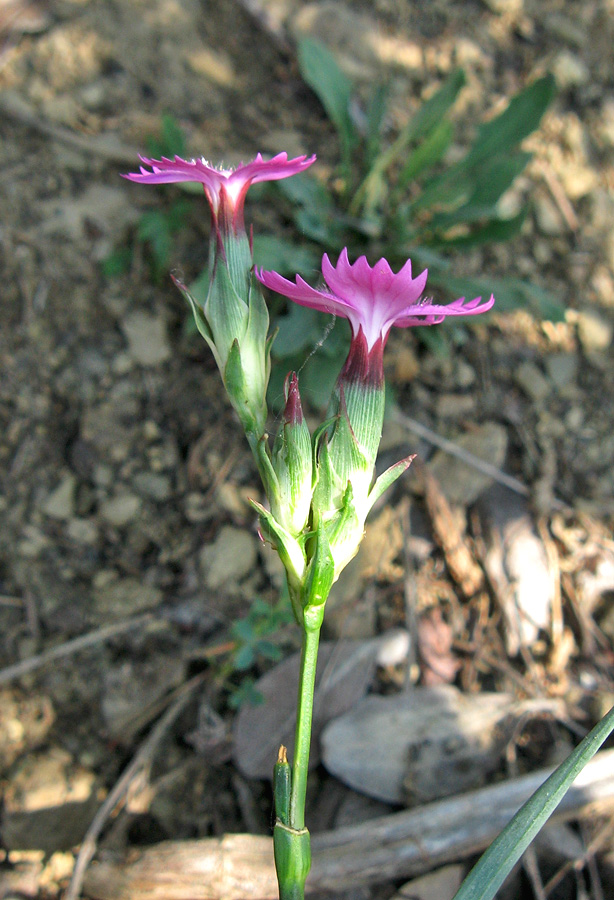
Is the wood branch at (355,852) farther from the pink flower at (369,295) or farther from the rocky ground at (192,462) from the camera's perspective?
the pink flower at (369,295)

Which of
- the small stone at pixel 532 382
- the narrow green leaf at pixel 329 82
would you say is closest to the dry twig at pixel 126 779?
the small stone at pixel 532 382

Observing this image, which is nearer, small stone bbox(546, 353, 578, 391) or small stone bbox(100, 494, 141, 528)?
small stone bbox(100, 494, 141, 528)

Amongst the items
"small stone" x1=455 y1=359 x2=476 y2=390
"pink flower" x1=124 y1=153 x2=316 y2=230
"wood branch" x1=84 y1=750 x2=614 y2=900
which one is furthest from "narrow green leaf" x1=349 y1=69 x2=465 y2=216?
"wood branch" x1=84 y1=750 x2=614 y2=900

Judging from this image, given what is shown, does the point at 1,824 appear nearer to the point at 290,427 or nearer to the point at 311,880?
the point at 311,880

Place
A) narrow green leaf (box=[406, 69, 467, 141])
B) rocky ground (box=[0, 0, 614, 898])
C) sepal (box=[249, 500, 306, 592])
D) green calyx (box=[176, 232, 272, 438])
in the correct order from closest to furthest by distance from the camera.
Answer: sepal (box=[249, 500, 306, 592])
green calyx (box=[176, 232, 272, 438])
rocky ground (box=[0, 0, 614, 898])
narrow green leaf (box=[406, 69, 467, 141])

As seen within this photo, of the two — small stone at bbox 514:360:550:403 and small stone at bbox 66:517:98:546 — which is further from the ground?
small stone at bbox 514:360:550:403

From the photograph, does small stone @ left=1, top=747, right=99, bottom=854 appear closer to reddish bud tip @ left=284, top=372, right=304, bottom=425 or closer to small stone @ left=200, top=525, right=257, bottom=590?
small stone @ left=200, top=525, right=257, bottom=590
